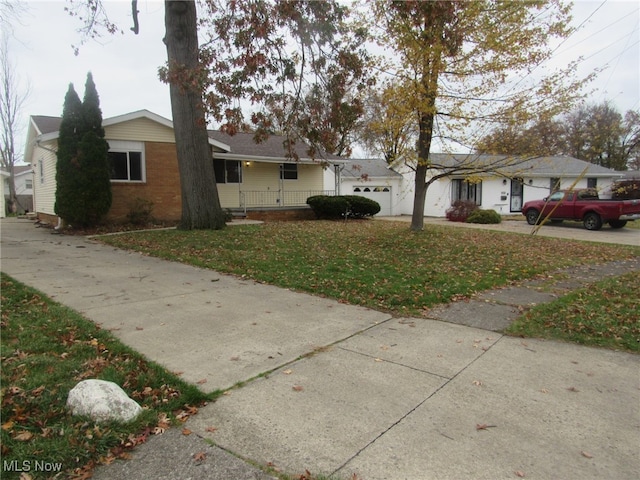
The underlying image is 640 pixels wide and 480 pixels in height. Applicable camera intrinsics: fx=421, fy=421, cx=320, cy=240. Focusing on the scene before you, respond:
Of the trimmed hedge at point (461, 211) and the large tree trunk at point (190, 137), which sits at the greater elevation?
the large tree trunk at point (190, 137)

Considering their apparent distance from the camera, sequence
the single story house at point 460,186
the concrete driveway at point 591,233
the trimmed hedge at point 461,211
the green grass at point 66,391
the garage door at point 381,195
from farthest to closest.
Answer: the garage door at point 381,195 < the single story house at point 460,186 < the trimmed hedge at point 461,211 < the concrete driveway at point 591,233 < the green grass at point 66,391

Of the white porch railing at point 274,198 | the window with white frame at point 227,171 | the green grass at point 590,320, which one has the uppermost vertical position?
the window with white frame at point 227,171

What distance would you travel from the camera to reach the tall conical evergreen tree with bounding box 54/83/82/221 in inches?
561

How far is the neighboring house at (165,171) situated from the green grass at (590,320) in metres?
8.10

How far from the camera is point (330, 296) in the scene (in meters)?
6.72

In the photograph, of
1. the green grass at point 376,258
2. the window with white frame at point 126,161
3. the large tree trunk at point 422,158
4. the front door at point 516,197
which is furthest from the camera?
the front door at point 516,197

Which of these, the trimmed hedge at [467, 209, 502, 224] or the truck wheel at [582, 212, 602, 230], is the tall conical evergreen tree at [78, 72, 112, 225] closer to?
the trimmed hedge at [467, 209, 502, 224]

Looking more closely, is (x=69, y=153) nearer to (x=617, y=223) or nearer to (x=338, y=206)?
(x=338, y=206)

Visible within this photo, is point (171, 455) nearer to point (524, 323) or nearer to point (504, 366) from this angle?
point (504, 366)

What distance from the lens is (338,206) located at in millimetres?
20234

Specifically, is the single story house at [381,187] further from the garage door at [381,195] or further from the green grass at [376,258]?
the green grass at [376,258]

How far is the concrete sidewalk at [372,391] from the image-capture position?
2656 mm

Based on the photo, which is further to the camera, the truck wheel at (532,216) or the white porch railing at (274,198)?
the truck wheel at (532,216)

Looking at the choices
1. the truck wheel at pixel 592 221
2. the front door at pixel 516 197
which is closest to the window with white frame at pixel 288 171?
the truck wheel at pixel 592 221
